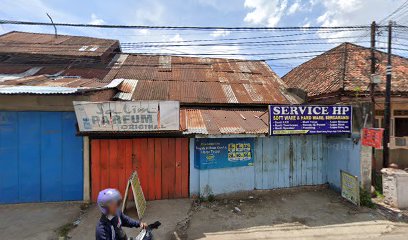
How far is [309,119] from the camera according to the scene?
7.24 metres

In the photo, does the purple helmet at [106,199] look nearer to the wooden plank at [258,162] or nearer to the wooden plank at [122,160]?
the wooden plank at [122,160]

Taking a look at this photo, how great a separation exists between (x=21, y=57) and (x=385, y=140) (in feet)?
47.7

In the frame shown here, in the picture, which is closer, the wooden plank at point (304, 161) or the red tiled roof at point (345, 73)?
the wooden plank at point (304, 161)

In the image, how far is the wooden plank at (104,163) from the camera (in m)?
7.12

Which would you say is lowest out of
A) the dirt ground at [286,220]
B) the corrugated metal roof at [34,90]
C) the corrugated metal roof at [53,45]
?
the dirt ground at [286,220]

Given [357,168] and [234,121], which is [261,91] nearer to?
[234,121]

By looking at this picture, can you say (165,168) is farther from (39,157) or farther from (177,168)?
(39,157)

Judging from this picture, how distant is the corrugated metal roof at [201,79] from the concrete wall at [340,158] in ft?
7.85

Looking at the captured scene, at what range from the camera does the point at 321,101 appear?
10492mm

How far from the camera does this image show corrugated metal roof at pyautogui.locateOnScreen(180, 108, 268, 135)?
23.1ft

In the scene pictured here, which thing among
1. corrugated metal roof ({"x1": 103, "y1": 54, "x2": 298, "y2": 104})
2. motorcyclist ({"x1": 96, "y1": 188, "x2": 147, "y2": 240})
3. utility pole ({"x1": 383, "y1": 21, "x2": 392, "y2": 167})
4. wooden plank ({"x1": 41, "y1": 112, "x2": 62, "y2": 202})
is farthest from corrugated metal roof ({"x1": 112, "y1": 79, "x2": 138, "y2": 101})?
utility pole ({"x1": 383, "y1": 21, "x2": 392, "y2": 167})

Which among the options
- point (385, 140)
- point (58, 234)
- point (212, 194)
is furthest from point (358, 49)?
point (58, 234)

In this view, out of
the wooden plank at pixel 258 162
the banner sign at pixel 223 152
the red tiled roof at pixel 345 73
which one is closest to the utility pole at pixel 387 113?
the red tiled roof at pixel 345 73

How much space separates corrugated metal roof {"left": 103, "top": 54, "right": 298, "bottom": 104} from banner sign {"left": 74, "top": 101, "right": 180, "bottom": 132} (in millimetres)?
2526
